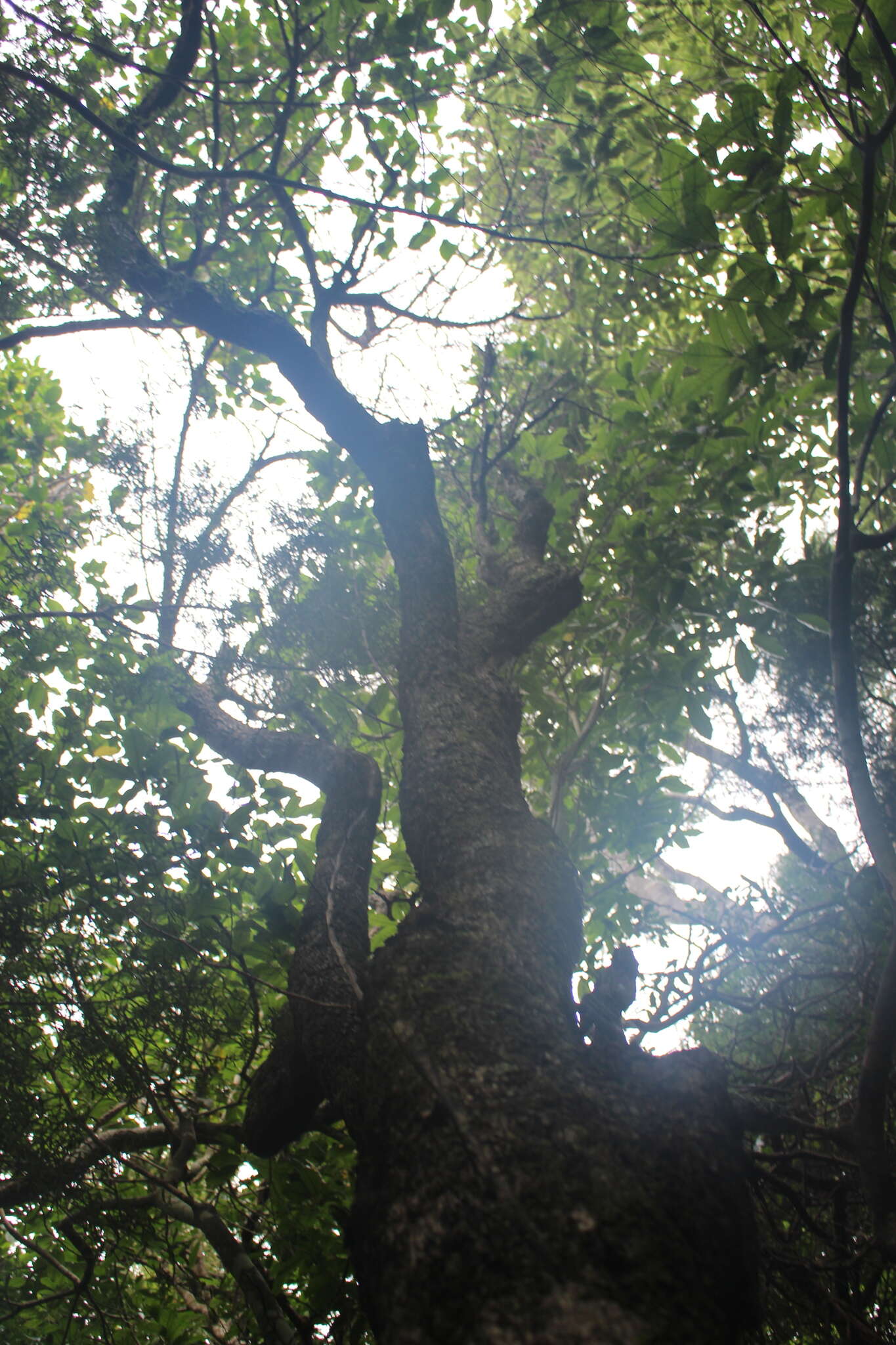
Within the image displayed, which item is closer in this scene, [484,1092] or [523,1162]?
[523,1162]

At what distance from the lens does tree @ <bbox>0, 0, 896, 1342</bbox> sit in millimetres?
1390

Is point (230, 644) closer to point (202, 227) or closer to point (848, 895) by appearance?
point (202, 227)

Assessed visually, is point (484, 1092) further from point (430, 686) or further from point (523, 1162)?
point (430, 686)

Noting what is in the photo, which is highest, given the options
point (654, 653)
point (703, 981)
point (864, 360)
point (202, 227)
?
point (202, 227)

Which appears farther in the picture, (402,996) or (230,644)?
(230,644)

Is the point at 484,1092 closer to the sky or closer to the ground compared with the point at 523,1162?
closer to the sky

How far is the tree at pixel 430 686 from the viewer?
4.56 feet

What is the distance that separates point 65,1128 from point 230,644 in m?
2.17

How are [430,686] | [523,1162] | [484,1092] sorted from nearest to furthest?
1. [523,1162]
2. [484,1092]
3. [430,686]

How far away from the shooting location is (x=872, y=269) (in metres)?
2.56

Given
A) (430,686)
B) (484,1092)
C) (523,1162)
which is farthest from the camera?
(430,686)

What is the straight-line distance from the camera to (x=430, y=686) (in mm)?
2826

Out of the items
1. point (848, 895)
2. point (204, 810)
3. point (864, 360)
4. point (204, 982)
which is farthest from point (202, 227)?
point (848, 895)

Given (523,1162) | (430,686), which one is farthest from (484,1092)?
(430,686)
